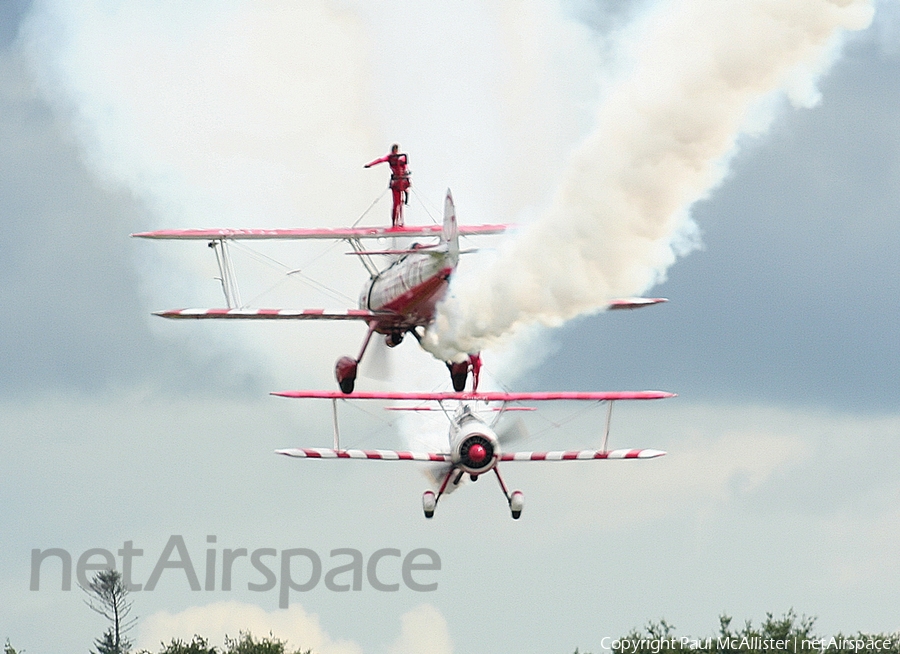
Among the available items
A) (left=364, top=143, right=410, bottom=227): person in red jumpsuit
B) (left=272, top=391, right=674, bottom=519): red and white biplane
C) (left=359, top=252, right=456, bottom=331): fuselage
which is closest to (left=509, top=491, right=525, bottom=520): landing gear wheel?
(left=272, top=391, right=674, bottom=519): red and white biplane

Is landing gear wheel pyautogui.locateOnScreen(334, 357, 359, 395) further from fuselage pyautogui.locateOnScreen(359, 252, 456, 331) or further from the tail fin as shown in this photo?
the tail fin

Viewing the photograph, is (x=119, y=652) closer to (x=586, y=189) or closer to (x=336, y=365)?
(x=336, y=365)

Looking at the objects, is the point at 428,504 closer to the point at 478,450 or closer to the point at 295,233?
the point at 478,450

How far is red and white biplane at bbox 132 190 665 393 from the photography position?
216 ft

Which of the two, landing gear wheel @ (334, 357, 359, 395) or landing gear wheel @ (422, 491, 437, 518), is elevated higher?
landing gear wheel @ (334, 357, 359, 395)

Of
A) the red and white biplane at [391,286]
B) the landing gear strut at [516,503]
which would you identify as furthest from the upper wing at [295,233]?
the landing gear strut at [516,503]

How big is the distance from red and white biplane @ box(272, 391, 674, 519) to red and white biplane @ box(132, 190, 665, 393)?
1.06 metres

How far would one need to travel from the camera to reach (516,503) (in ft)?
224

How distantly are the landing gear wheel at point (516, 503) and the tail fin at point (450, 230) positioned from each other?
7.99m

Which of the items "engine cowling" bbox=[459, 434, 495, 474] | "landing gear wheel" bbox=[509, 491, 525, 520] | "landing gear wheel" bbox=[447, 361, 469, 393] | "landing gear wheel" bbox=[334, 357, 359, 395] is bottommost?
"landing gear wheel" bbox=[509, 491, 525, 520]

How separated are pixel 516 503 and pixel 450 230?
913cm

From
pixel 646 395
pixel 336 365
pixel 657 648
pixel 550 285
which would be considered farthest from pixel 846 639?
pixel 550 285

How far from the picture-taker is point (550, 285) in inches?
2350

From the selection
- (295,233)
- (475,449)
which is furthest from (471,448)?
(295,233)
